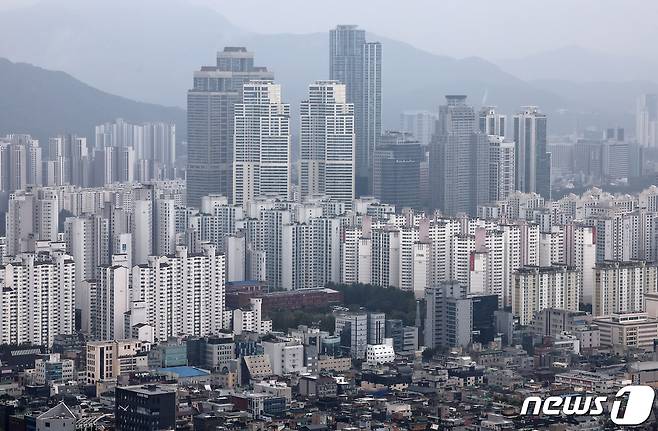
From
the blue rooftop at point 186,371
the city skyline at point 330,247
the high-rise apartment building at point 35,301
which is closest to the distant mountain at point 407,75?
the city skyline at point 330,247

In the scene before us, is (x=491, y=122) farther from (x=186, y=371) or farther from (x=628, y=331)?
(x=186, y=371)

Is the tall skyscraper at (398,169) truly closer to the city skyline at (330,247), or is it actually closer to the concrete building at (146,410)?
the city skyline at (330,247)

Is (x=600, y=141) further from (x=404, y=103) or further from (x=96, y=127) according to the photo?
(x=96, y=127)

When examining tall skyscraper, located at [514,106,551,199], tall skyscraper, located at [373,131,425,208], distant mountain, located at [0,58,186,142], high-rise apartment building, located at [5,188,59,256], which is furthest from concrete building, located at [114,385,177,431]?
tall skyscraper, located at [514,106,551,199]

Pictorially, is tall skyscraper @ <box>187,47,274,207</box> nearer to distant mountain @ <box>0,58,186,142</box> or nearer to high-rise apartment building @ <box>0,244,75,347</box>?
distant mountain @ <box>0,58,186,142</box>

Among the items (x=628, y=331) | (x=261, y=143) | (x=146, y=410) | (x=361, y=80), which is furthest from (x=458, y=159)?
(x=146, y=410)
